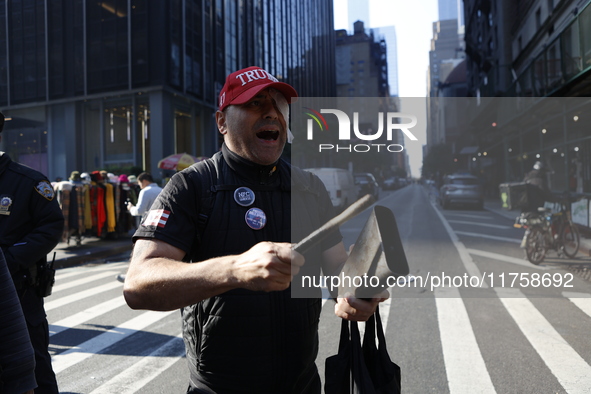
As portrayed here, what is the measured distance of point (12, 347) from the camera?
1.59m

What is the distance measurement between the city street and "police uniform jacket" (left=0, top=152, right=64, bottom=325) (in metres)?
1.47

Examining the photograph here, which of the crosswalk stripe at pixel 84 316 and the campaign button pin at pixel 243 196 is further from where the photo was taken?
the crosswalk stripe at pixel 84 316

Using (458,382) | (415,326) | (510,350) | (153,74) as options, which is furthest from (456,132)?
(153,74)

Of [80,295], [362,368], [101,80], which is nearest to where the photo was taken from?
[362,368]

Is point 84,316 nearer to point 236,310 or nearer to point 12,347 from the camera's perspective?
point 12,347

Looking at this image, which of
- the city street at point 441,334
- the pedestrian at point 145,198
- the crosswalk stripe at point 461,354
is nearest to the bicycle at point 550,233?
the city street at point 441,334

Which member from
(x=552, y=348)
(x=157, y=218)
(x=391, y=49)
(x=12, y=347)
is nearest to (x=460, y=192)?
(x=391, y=49)

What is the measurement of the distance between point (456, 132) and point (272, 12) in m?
38.6

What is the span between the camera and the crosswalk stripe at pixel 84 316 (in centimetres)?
549

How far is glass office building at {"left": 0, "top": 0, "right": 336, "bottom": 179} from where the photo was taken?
75.0 feet

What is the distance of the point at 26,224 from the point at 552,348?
4791 mm

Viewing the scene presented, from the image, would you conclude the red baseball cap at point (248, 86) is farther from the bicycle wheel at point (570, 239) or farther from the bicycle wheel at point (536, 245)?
the bicycle wheel at point (570, 239)

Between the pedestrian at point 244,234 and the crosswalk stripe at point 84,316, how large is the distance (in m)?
4.51

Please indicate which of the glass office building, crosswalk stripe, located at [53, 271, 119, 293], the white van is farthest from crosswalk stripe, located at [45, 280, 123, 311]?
the glass office building
